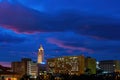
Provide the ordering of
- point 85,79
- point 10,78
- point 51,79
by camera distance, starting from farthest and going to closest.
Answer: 1. point 51,79
2. point 85,79
3. point 10,78

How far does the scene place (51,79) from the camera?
115812mm

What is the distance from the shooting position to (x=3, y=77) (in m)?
73.6

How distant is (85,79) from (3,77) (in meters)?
26.0

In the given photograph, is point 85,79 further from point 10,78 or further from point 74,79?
point 10,78

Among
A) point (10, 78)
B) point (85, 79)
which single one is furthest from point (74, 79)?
point (10, 78)

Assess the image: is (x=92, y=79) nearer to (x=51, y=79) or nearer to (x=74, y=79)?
(x=74, y=79)

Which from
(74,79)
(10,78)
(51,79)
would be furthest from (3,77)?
(51,79)

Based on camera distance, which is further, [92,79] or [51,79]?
[51,79]

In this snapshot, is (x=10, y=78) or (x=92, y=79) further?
(x=92, y=79)

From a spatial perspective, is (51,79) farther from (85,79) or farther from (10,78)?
(10,78)

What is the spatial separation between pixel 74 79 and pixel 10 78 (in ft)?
77.9

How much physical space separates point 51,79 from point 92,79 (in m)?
26.2

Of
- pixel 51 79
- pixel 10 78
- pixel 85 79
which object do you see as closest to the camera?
pixel 10 78

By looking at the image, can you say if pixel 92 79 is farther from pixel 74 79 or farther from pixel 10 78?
pixel 10 78
